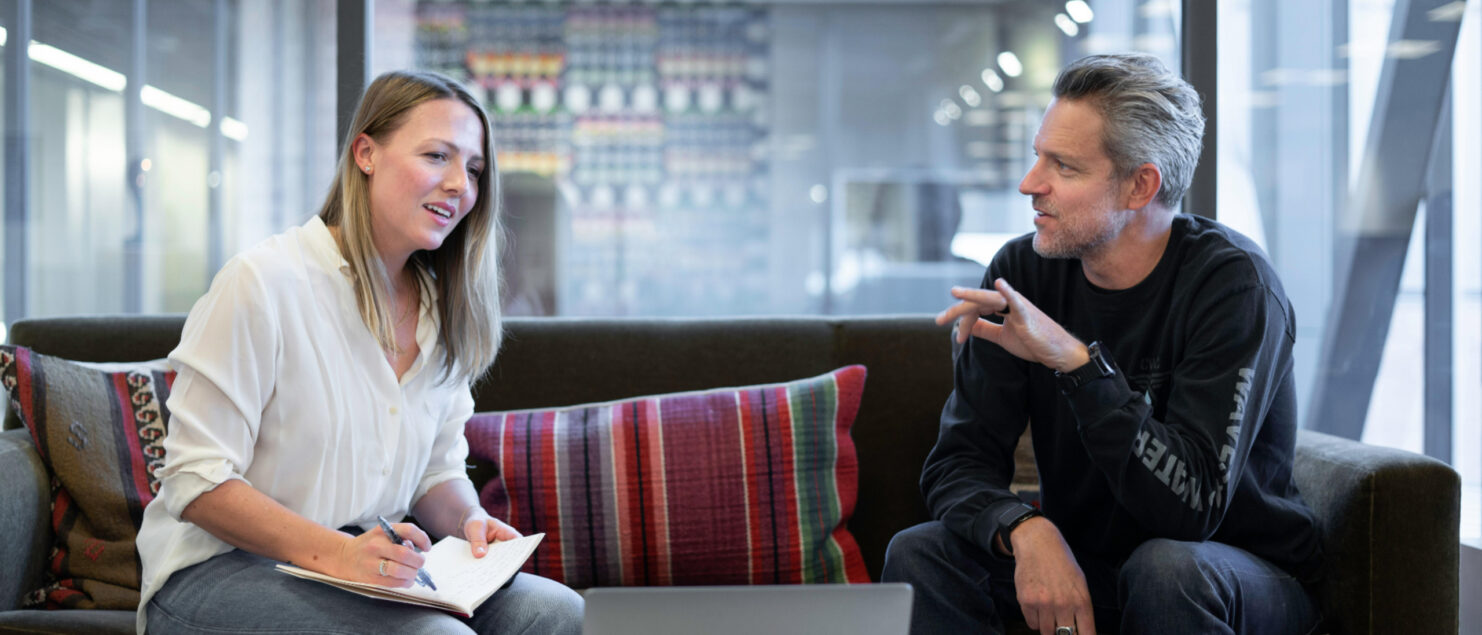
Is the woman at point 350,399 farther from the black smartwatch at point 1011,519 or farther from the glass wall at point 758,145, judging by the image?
the glass wall at point 758,145

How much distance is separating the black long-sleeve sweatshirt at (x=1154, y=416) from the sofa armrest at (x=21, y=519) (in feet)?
4.24

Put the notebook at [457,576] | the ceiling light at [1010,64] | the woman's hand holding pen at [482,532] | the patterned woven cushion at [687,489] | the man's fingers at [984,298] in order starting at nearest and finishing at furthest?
the notebook at [457,576], the man's fingers at [984,298], the woman's hand holding pen at [482,532], the patterned woven cushion at [687,489], the ceiling light at [1010,64]

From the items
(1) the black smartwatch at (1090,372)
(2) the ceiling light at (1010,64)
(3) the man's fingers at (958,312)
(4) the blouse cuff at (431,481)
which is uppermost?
(2) the ceiling light at (1010,64)

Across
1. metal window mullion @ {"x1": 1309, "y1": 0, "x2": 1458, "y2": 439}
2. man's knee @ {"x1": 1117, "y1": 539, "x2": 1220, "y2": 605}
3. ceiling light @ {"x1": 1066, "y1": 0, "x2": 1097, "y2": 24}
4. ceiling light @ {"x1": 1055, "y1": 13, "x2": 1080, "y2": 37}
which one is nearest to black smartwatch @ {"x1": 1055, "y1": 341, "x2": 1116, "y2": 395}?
man's knee @ {"x1": 1117, "y1": 539, "x2": 1220, "y2": 605}

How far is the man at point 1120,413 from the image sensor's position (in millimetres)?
1276

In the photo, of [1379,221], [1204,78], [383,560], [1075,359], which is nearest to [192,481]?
[383,560]

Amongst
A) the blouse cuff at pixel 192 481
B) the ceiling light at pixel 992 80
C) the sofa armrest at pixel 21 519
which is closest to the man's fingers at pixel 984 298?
the blouse cuff at pixel 192 481

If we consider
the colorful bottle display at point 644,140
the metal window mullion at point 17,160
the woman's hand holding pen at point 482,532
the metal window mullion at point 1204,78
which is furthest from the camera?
the colorful bottle display at point 644,140

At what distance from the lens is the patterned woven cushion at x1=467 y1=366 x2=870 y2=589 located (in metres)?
1.70

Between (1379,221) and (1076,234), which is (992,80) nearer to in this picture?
(1379,221)

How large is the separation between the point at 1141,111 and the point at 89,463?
5.36 feet

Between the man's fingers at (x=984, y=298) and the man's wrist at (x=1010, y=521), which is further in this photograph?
the man's wrist at (x=1010, y=521)

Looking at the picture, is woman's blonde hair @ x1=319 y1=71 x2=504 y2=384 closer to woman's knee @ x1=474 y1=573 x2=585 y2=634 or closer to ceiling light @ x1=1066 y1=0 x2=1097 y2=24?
woman's knee @ x1=474 y1=573 x2=585 y2=634

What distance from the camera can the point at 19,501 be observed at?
1.48 m
